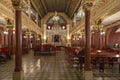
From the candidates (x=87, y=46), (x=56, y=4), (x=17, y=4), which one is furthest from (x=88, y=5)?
(x=56, y=4)

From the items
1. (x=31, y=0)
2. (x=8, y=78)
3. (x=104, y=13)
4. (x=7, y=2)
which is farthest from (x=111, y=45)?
(x=8, y=78)

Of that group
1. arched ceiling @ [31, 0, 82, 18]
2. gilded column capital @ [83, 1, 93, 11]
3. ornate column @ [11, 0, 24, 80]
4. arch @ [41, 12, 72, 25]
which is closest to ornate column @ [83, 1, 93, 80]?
gilded column capital @ [83, 1, 93, 11]

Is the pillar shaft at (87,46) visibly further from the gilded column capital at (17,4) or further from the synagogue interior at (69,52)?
the gilded column capital at (17,4)

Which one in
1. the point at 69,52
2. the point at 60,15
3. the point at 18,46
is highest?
the point at 60,15

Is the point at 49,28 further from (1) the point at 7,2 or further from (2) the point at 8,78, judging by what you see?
(2) the point at 8,78

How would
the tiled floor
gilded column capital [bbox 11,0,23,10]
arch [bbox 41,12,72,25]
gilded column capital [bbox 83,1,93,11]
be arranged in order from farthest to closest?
1. arch [bbox 41,12,72,25]
2. the tiled floor
3. gilded column capital [bbox 83,1,93,11]
4. gilded column capital [bbox 11,0,23,10]

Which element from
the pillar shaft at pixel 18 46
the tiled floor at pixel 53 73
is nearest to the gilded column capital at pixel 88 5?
the pillar shaft at pixel 18 46

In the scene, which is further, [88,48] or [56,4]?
[56,4]

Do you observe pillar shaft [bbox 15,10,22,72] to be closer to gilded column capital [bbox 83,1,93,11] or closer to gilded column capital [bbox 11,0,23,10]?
gilded column capital [bbox 11,0,23,10]

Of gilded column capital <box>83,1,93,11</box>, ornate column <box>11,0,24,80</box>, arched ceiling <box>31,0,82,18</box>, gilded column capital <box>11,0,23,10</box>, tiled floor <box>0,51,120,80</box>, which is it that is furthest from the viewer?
arched ceiling <box>31,0,82,18</box>

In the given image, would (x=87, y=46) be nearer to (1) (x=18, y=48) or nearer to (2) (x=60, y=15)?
(1) (x=18, y=48)

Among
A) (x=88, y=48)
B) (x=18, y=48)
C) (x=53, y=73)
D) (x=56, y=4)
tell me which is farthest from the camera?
(x=56, y=4)

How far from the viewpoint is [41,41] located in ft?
124

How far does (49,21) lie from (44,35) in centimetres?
369
